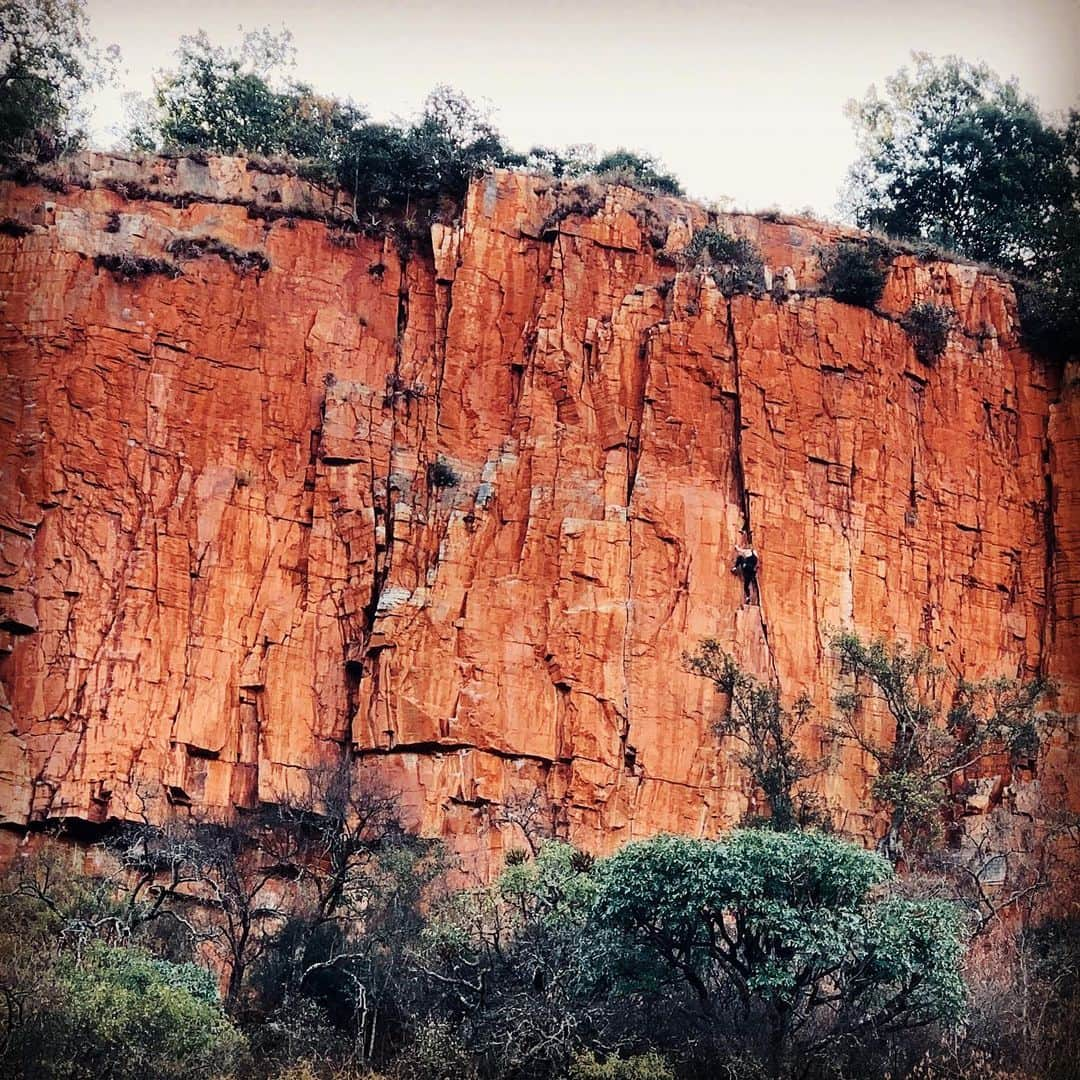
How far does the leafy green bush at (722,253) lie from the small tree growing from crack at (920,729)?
7.28 m

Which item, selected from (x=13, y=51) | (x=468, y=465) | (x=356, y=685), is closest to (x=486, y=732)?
(x=356, y=685)

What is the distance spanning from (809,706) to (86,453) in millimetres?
12378

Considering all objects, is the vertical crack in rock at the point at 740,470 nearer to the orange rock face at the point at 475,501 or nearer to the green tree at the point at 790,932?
the orange rock face at the point at 475,501

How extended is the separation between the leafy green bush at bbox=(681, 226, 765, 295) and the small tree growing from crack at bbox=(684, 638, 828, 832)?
24.9 ft

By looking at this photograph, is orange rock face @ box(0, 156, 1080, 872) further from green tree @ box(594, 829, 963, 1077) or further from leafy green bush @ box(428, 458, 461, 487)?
green tree @ box(594, 829, 963, 1077)

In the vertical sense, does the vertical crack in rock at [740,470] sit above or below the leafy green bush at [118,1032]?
above

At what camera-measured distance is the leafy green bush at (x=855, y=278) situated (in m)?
28.7

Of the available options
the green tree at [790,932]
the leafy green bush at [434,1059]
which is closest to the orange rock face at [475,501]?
the green tree at [790,932]

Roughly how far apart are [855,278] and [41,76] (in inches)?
636

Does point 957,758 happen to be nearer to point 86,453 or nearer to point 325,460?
point 325,460

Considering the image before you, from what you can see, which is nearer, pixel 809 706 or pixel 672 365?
pixel 809 706

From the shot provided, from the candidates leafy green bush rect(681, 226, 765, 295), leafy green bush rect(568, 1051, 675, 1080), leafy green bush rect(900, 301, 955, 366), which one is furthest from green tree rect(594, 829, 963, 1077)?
leafy green bush rect(681, 226, 765, 295)

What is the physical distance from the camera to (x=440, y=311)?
2872 centimetres

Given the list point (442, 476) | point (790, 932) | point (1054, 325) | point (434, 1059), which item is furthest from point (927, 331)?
point (434, 1059)
